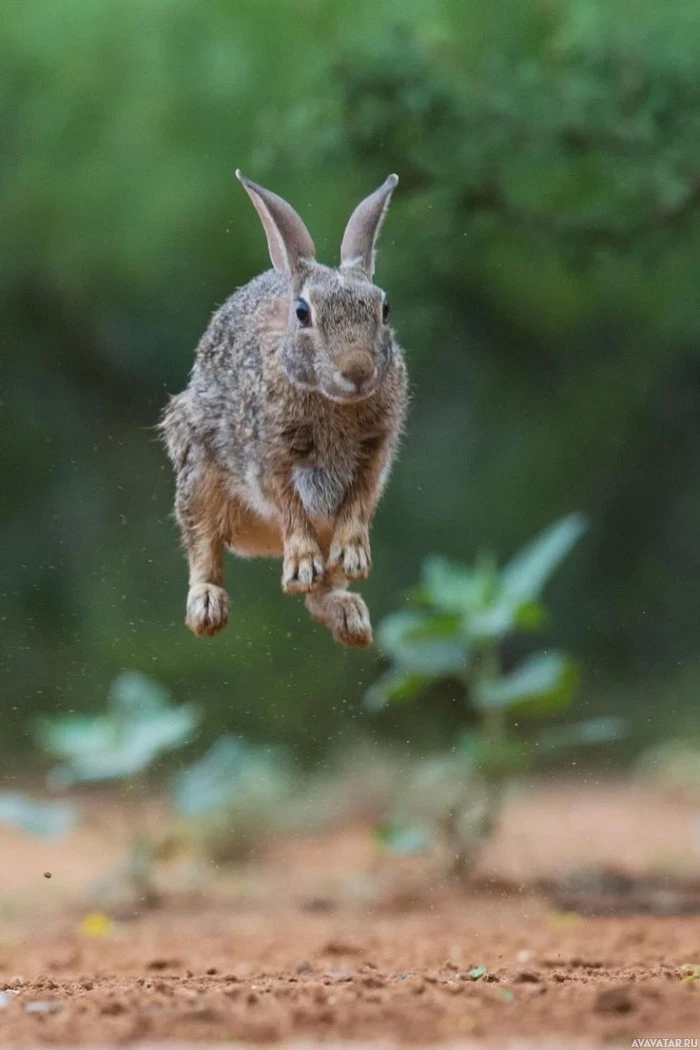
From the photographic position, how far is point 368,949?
4977 mm

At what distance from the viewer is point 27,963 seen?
16.0ft

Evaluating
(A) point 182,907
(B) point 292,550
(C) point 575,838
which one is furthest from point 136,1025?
(C) point 575,838

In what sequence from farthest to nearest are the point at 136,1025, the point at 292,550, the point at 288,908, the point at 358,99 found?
the point at 288,908
the point at 358,99
the point at 292,550
the point at 136,1025

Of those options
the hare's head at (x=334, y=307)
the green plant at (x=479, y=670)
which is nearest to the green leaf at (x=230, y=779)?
the green plant at (x=479, y=670)

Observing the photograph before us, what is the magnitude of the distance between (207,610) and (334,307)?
0.84 metres

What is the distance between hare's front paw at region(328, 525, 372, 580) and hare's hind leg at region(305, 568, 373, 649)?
0.11 meters

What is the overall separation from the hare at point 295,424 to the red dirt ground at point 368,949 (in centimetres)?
92

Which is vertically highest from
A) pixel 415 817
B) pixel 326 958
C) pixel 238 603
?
pixel 238 603

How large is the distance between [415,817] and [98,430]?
2927 mm

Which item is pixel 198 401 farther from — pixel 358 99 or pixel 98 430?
pixel 98 430

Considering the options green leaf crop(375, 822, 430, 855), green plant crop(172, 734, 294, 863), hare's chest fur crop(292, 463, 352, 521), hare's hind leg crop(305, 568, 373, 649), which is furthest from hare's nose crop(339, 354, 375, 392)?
green plant crop(172, 734, 294, 863)

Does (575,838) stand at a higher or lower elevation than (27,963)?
higher

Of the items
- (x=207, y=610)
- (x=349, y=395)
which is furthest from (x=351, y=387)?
(x=207, y=610)

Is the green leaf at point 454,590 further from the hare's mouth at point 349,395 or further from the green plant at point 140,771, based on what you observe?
the hare's mouth at point 349,395
